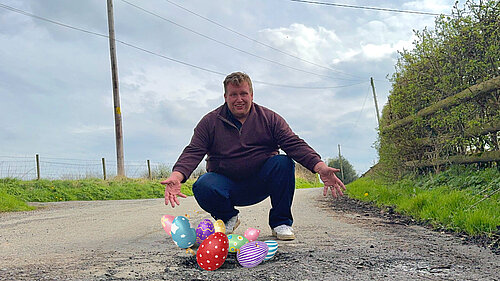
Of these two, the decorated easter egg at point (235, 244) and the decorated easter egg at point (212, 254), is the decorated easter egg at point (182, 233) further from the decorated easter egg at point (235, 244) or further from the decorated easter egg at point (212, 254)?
the decorated easter egg at point (212, 254)

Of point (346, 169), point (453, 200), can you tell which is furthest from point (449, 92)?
point (346, 169)

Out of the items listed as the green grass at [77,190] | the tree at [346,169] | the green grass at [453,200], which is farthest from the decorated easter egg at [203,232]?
the tree at [346,169]

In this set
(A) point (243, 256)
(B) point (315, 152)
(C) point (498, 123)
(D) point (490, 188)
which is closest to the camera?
(A) point (243, 256)

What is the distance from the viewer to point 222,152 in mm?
3961

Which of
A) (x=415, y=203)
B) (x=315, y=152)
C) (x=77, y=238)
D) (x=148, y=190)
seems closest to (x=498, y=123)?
(x=415, y=203)

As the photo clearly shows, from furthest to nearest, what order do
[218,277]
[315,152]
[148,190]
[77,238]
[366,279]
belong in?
[148,190]
[77,238]
[315,152]
[218,277]
[366,279]

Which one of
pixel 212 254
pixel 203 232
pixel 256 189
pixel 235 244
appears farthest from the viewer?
pixel 256 189

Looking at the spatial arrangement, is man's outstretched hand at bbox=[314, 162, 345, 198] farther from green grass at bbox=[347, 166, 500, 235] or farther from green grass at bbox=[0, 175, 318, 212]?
green grass at bbox=[0, 175, 318, 212]

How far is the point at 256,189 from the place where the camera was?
4109 millimetres

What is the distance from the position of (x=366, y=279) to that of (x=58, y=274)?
1.93m

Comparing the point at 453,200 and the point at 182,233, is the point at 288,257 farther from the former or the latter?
the point at 453,200

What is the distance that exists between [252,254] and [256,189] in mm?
1199

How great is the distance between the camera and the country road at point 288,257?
2691 mm

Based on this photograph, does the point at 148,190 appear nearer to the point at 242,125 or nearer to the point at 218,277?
the point at 242,125
